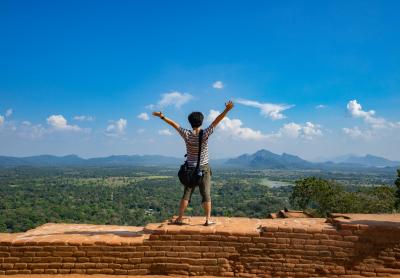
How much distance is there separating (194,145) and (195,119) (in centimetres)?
40

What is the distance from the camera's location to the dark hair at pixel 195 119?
231 inches

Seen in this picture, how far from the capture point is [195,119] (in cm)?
585

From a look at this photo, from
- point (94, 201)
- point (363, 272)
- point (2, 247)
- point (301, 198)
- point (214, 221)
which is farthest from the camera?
point (94, 201)

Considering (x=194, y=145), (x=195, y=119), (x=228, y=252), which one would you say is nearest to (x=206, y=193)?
(x=194, y=145)

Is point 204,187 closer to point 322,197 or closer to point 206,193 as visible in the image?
point 206,193

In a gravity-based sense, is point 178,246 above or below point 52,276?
above

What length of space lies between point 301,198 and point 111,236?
19.3 m

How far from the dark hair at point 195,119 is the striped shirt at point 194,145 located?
0.43 feet

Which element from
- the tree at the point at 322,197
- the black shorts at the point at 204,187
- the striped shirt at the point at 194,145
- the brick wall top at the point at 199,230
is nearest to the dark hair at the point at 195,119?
the striped shirt at the point at 194,145

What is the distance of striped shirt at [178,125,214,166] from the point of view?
19.0ft

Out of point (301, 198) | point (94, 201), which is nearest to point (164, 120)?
point (301, 198)

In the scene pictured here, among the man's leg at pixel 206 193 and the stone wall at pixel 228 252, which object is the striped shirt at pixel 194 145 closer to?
the man's leg at pixel 206 193

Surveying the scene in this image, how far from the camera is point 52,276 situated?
5.51m

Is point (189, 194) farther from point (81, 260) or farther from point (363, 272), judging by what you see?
point (363, 272)
